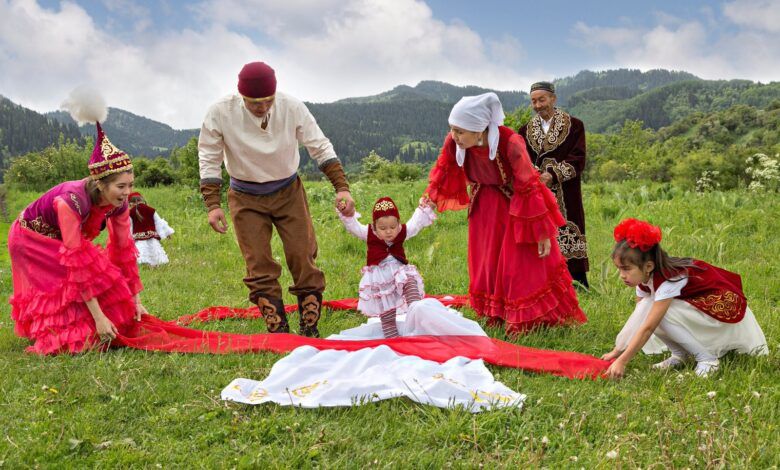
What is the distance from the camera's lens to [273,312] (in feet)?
16.4

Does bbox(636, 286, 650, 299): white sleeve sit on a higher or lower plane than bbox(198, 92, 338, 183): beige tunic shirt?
lower

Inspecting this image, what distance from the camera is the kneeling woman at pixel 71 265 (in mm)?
4332

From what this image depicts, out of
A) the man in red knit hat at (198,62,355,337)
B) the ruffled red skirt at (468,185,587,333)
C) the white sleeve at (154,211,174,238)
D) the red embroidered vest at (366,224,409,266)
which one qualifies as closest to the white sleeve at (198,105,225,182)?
the man in red knit hat at (198,62,355,337)

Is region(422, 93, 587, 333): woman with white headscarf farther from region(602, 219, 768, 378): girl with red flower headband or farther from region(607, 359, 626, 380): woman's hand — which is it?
region(607, 359, 626, 380): woman's hand

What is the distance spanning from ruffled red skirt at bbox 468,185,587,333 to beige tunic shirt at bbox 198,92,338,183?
1690 millimetres

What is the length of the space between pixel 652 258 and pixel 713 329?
653 millimetres

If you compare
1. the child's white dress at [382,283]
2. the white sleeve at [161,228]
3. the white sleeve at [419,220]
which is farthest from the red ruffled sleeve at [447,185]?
the white sleeve at [161,228]

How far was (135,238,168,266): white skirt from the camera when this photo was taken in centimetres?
871

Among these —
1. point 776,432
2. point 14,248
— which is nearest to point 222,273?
point 14,248

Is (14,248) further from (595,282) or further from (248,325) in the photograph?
(595,282)

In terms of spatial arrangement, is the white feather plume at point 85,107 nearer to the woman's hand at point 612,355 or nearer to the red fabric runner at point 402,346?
the red fabric runner at point 402,346

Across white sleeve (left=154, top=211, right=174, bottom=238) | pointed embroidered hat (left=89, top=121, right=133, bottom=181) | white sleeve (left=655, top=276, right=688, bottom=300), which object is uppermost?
pointed embroidered hat (left=89, top=121, right=133, bottom=181)

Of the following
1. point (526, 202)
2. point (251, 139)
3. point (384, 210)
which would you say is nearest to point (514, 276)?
point (526, 202)

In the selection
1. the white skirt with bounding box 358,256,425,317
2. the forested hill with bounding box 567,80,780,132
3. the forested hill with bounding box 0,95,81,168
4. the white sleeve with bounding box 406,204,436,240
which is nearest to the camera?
the white skirt with bounding box 358,256,425,317
